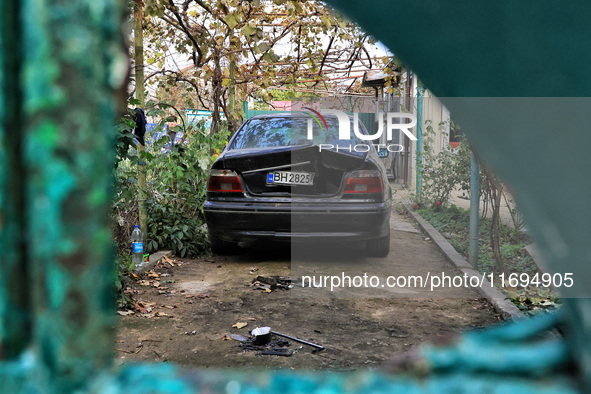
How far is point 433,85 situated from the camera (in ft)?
1.28

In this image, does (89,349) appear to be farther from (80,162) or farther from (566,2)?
(566,2)

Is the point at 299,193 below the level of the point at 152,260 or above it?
above

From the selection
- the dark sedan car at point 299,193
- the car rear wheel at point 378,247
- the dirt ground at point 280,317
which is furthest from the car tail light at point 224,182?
the car rear wheel at point 378,247

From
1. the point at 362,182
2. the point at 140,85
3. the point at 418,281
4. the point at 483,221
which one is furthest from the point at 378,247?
the point at 140,85

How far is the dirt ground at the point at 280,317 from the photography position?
11.0 ft

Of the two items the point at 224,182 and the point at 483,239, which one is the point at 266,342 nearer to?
the point at 224,182

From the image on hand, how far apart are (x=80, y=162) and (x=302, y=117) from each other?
6.15 meters

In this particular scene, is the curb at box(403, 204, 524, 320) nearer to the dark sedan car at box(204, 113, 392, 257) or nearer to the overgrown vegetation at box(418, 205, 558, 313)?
the overgrown vegetation at box(418, 205, 558, 313)

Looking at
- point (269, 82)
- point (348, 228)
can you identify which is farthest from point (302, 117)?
point (269, 82)

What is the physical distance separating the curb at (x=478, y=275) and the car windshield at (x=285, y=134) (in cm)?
195

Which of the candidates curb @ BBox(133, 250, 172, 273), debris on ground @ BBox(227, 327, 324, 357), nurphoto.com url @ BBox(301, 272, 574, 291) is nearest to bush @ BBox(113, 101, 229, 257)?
curb @ BBox(133, 250, 172, 273)

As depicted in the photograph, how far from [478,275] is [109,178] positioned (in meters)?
5.61

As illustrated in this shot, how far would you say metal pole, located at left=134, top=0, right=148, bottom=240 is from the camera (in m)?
5.44

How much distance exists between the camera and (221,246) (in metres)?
6.37
